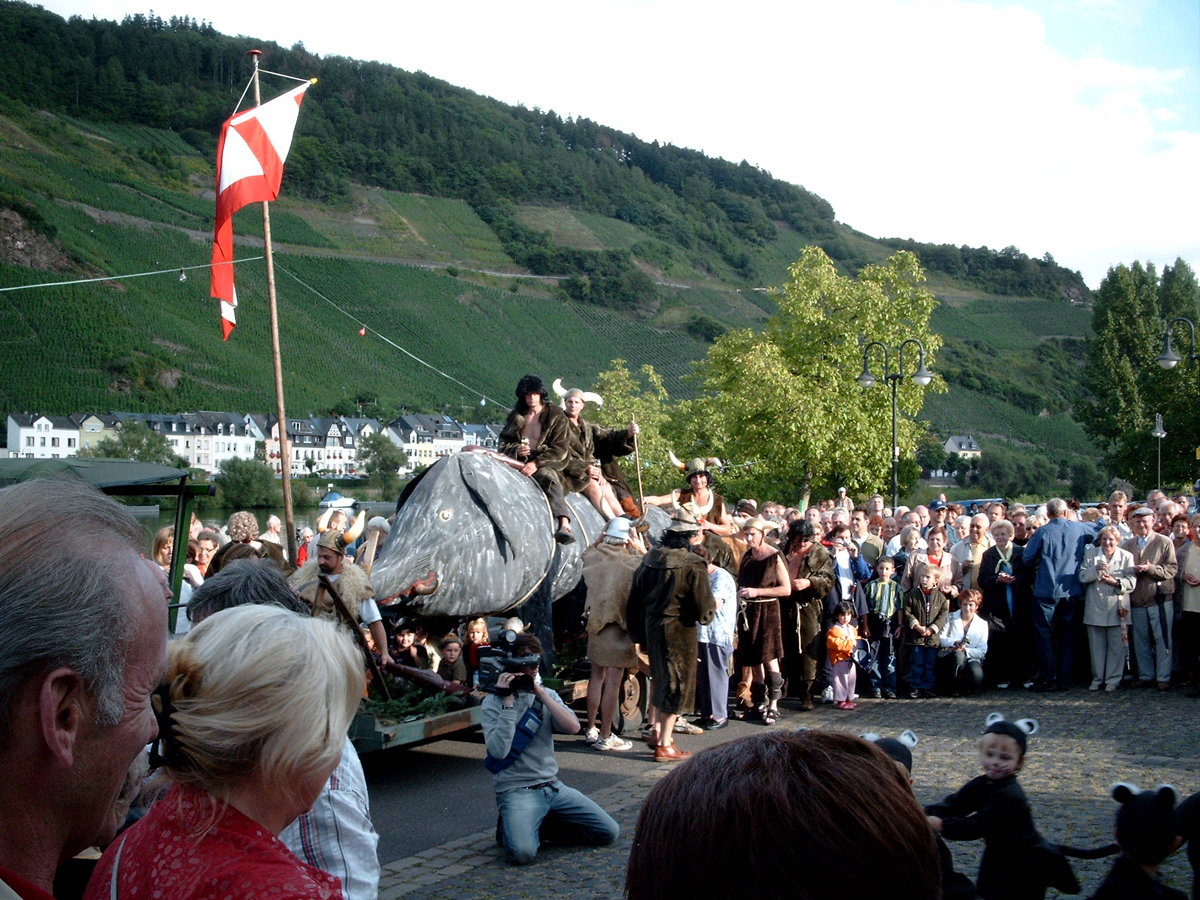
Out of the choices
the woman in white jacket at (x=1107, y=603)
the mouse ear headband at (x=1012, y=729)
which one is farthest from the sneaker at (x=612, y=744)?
the woman in white jacket at (x=1107, y=603)

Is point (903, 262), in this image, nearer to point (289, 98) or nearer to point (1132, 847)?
point (289, 98)

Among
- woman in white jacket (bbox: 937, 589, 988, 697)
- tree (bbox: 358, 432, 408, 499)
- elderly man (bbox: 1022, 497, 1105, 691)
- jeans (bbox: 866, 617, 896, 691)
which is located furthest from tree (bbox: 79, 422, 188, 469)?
elderly man (bbox: 1022, 497, 1105, 691)

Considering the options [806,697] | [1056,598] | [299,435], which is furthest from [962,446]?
[806,697]

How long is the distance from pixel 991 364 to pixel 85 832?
12961 cm

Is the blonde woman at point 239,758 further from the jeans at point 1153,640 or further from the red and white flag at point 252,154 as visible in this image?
the red and white flag at point 252,154

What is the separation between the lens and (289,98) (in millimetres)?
14047

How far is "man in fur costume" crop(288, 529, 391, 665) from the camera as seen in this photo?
7.75 meters

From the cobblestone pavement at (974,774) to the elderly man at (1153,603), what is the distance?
1.32ft

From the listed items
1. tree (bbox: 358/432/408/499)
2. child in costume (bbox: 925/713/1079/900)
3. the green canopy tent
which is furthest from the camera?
tree (bbox: 358/432/408/499)

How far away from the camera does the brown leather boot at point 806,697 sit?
424 inches

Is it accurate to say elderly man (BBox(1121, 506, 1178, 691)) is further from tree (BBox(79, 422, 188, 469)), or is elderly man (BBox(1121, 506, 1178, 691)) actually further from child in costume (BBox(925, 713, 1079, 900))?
tree (BBox(79, 422, 188, 469))

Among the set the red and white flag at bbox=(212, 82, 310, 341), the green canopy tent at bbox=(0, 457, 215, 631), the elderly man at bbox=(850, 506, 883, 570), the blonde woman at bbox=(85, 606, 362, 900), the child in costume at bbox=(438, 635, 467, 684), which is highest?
the red and white flag at bbox=(212, 82, 310, 341)

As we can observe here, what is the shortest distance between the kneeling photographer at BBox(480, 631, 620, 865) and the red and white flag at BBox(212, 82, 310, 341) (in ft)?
29.9

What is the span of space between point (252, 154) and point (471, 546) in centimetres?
740
